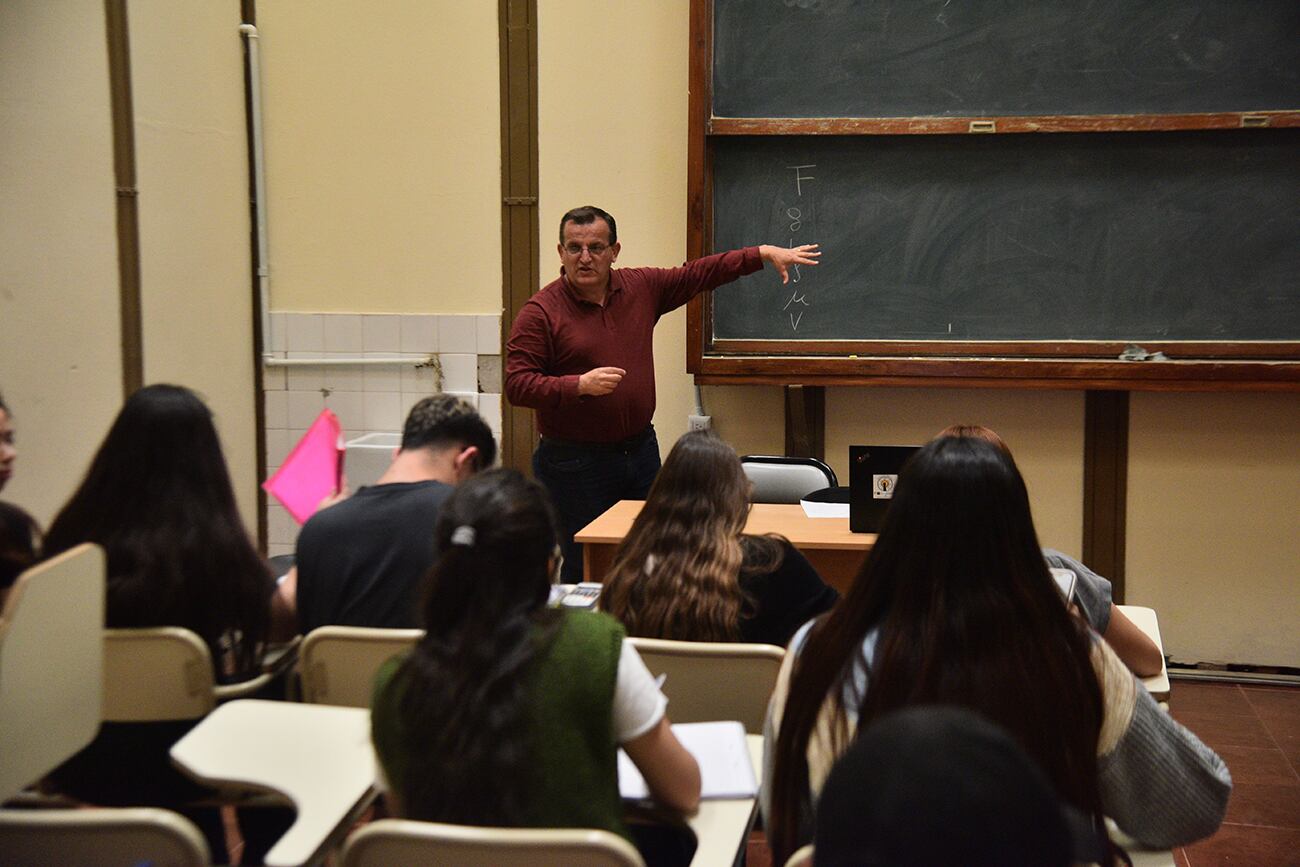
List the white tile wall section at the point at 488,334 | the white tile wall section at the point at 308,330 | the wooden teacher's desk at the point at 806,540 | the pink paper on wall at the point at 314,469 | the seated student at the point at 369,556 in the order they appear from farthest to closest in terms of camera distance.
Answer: the white tile wall section at the point at 308,330
the white tile wall section at the point at 488,334
the wooden teacher's desk at the point at 806,540
the pink paper on wall at the point at 314,469
the seated student at the point at 369,556

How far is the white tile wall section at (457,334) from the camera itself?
15.2ft

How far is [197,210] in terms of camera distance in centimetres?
431

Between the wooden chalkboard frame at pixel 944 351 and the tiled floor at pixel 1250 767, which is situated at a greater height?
the wooden chalkboard frame at pixel 944 351

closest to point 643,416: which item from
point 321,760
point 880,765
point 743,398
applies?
point 743,398

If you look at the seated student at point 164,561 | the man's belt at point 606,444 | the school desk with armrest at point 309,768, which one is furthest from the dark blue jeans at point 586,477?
the school desk with armrest at point 309,768

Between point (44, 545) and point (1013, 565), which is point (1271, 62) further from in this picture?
point (44, 545)

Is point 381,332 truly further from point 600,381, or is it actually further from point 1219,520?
point 1219,520

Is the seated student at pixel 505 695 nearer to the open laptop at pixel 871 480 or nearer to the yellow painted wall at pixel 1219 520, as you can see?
the open laptop at pixel 871 480

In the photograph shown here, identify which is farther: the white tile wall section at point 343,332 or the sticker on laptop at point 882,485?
the white tile wall section at point 343,332

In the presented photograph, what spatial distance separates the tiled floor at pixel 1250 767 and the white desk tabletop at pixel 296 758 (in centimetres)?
137

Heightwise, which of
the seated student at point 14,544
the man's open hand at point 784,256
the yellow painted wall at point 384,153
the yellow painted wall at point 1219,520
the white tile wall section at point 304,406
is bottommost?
the yellow painted wall at point 1219,520

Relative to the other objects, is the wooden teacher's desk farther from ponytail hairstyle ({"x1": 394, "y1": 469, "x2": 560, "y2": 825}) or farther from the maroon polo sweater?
ponytail hairstyle ({"x1": 394, "y1": 469, "x2": 560, "y2": 825})

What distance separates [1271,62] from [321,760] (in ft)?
12.7

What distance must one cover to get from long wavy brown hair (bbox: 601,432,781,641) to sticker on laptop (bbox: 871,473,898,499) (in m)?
0.71
